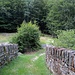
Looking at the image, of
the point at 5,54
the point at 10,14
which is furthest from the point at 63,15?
the point at 5,54

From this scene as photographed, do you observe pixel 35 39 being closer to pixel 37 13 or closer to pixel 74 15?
pixel 74 15

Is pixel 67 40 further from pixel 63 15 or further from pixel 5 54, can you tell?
pixel 63 15

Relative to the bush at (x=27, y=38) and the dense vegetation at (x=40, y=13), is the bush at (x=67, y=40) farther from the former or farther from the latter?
the dense vegetation at (x=40, y=13)

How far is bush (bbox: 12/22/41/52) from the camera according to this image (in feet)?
69.6

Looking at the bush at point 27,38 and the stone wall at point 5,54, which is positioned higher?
the stone wall at point 5,54

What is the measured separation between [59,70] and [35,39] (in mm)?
16237

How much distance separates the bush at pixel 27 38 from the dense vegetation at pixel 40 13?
10.7 meters

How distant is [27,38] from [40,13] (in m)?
20.7

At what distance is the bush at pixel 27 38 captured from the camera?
69.6ft

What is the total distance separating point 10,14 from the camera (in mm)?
37500

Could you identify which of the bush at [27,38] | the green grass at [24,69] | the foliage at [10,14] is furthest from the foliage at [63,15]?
the green grass at [24,69]

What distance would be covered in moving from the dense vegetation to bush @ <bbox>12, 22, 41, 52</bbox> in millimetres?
10745

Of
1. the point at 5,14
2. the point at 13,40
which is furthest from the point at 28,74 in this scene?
the point at 5,14

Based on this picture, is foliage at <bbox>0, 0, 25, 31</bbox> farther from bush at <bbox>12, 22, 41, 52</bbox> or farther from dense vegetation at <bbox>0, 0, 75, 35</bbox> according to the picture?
bush at <bbox>12, 22, 41, 52</bbox>
